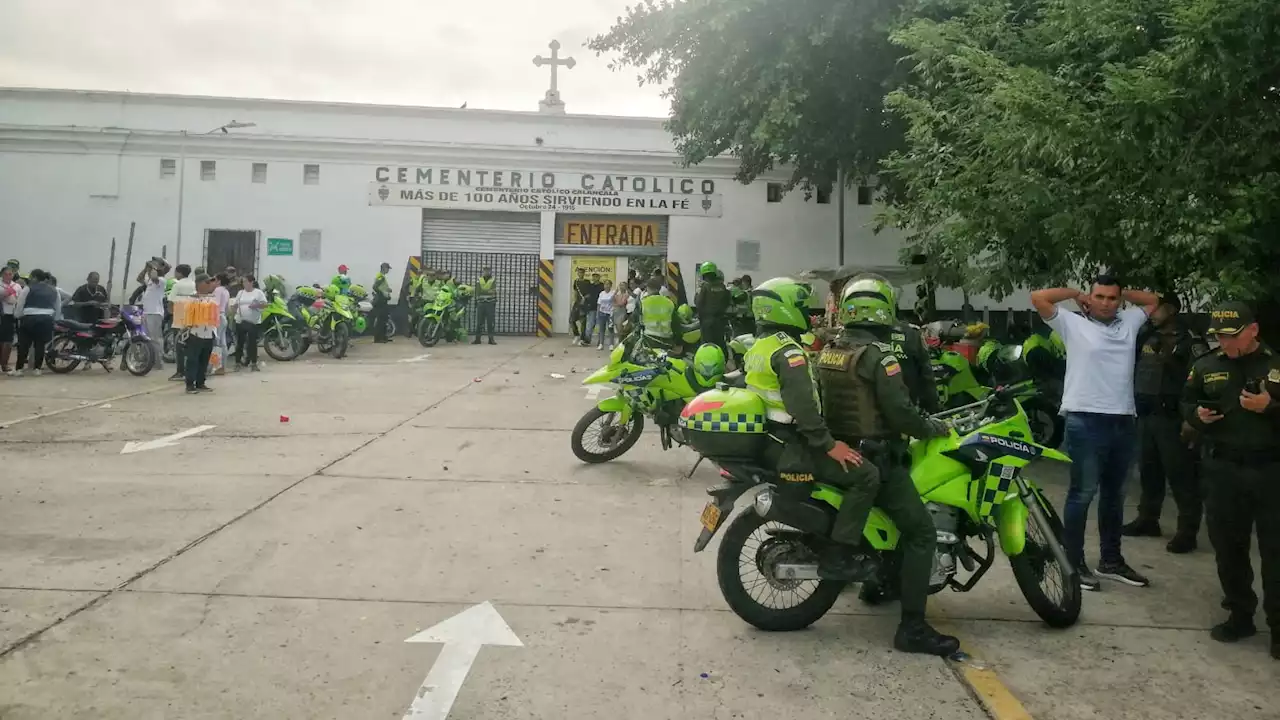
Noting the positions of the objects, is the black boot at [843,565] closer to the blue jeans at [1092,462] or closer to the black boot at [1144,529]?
the blue jeans at [1092,462]

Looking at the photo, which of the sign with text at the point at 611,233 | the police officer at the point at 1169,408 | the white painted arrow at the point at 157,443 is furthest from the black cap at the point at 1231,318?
the sign with text at the point at 611,233

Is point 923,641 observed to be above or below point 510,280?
below

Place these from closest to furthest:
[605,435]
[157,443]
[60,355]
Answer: [605,435] < [157,443] < [60,355]

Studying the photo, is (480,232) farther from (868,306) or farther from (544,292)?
(868,306)

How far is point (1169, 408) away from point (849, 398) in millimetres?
3126

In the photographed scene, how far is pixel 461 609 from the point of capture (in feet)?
16.2

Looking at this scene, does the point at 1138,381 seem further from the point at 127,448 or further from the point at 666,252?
the point at 666,252

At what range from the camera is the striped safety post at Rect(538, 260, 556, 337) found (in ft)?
88.1

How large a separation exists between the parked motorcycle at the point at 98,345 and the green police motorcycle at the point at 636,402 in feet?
29.6

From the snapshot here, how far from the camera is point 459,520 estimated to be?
6691 mm

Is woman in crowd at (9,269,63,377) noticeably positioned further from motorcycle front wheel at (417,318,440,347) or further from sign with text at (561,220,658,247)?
sign with text at (561,220,658,247)

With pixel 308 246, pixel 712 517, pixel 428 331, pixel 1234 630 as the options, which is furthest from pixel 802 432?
pixel 308 246

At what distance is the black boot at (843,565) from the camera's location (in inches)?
179

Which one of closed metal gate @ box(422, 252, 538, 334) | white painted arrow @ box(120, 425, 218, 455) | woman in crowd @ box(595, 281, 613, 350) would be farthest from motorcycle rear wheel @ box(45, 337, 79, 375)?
closed metal gate @ box(422, 252, 538, 334)
